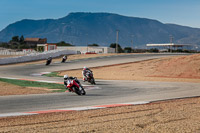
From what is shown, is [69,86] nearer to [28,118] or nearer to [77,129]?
[28,118]

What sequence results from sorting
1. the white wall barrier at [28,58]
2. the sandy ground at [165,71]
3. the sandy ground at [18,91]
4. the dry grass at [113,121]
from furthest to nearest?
the white wall barrier at [28,58], the sandy ground at [165,71], the sandy ground at [18,91], the dry grass at [113,121]

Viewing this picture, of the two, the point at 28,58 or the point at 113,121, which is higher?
the point at 28,58

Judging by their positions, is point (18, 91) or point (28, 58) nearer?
Result: point (18, 91)

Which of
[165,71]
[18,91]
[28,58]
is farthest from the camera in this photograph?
[28,58]

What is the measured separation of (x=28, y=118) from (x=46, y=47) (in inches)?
2849

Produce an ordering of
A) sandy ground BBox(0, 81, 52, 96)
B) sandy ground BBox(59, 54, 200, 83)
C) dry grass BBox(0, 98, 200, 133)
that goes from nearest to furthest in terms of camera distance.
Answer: dry grass BBox(0, 98, 200, 133) → sandy ground BBox(0, 81, 52, 96) → sandy ground BBox(59, 54, 200, 83)

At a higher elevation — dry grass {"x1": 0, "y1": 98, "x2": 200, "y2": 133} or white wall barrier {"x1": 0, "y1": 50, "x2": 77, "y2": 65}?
white wall barrier {"x1": 0, "y1": 50, "x2": 77, "y2": 65}

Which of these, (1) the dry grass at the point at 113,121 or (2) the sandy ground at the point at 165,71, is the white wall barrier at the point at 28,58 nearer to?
(2) the sandy ground at the point at 165,71

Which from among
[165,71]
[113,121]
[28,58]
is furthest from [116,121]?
[28,58]

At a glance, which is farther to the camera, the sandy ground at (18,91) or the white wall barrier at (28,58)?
the white wall barrier at (28,58)

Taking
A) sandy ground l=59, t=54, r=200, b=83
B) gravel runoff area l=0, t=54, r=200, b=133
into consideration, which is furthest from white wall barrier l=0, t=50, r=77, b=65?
gravel runoff area l=0, t=54, r=200, b=133

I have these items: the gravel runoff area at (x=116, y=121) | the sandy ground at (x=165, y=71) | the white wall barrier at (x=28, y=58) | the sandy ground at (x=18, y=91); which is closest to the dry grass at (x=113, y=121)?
the gravel runoff area at (x=116, y=121)

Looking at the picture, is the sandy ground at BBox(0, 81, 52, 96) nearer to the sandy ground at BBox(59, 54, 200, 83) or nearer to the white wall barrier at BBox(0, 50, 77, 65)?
the sandy ground at BBox(59, 54, 200, 83)

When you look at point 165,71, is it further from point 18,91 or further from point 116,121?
point 116,121
